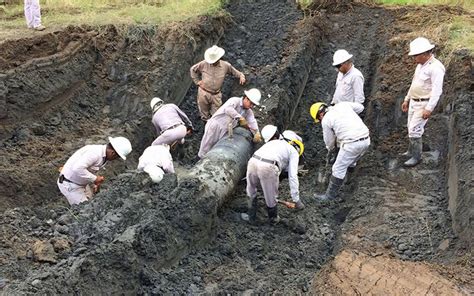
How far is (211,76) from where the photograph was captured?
10.3m

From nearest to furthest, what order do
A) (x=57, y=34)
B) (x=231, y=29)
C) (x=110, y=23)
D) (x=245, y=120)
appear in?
(x=245, y=120) < (x=57, y=34) < (x=110, y=23) < (x=231, y=29)

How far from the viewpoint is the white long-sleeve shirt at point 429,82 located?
27.2ft

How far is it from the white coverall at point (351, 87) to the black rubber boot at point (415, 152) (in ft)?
3.97

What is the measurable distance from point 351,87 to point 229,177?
2734 millimetres

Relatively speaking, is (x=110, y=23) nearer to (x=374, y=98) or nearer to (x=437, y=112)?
(x=374, y=98)

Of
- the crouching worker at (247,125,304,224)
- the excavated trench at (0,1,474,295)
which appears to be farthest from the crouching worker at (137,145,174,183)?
the crouching worker at (247,125,304,224)

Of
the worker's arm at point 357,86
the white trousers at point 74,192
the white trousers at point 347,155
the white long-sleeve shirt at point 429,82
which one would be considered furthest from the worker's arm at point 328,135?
the white trousers at point 74,192

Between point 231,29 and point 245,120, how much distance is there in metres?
4.82

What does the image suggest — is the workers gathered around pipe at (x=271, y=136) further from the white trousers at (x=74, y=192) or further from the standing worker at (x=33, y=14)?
the standing worker at (x=33, y=14)

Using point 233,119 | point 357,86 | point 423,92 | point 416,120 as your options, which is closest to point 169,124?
point 233,119

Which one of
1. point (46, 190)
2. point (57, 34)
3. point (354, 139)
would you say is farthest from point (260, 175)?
point (57, 34)

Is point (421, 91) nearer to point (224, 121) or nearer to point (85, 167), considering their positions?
point (224, 121)

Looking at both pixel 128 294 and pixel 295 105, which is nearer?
pixel 128 294

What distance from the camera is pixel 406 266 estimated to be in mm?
5613
